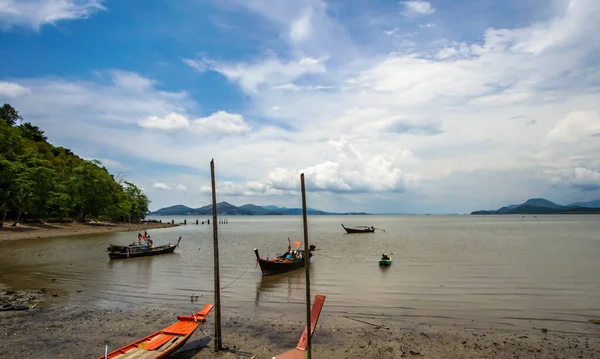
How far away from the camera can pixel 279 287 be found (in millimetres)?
21031

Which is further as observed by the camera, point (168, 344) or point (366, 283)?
point (366, 283)

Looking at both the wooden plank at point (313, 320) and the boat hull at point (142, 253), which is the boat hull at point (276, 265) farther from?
the boat hull at point (142, 253)

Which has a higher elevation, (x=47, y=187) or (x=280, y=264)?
(x=47, y=187)

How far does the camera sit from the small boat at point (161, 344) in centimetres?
937

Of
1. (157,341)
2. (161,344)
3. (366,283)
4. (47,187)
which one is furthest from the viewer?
(47,187)

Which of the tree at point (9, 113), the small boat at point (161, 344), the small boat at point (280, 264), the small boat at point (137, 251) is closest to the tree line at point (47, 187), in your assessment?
the tree at point (9, 113)

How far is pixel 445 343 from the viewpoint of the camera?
11.5 meters

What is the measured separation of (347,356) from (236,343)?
3.42 metres

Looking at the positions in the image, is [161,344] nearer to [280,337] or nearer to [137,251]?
[280,337]

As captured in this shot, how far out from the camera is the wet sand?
10711 millimetres

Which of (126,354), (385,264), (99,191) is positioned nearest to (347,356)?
(126,354)

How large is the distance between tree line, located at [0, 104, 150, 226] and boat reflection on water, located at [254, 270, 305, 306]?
137 ft

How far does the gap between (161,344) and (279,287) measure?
11300 millimetres

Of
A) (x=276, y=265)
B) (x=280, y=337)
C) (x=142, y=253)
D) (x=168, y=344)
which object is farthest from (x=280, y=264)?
(x=142, y=253)
